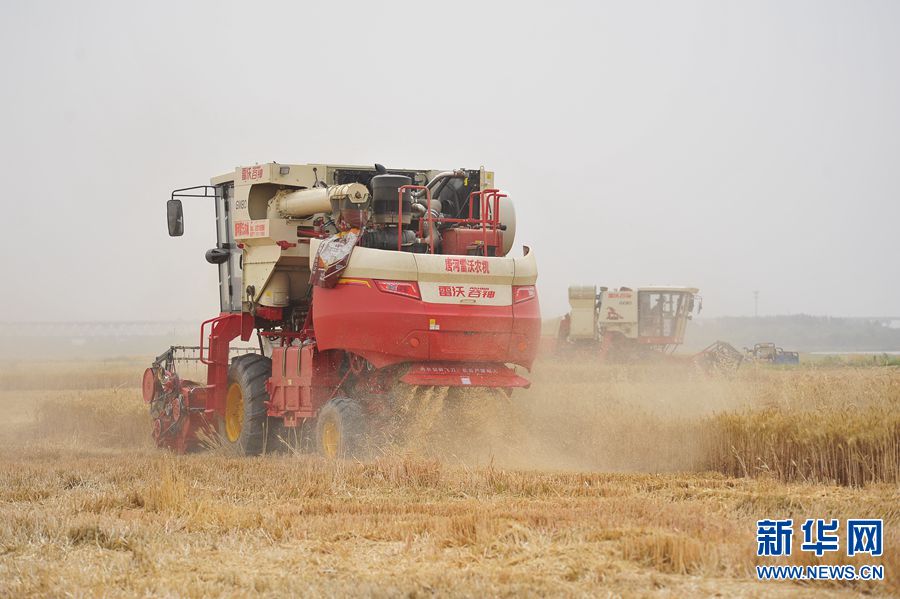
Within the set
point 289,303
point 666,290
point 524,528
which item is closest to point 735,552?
point 524,528

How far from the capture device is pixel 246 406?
13.3 m

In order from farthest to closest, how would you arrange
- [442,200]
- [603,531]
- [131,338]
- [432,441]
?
[131,338] → [442,200] → [432,441] → [603,531]

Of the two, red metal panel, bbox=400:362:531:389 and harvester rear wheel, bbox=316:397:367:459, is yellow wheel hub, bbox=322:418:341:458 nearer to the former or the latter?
harvester rear wheel, bbox=316:397:367:459

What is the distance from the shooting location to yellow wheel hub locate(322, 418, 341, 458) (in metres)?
11.4

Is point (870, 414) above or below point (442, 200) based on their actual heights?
below

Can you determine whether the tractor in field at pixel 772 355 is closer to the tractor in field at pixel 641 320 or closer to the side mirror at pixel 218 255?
the tractor in field at pixel 641 320

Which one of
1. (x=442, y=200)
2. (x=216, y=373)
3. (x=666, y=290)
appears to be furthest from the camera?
(x=666, y=290)

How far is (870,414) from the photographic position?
396 inches

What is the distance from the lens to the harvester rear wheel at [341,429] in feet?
36.2

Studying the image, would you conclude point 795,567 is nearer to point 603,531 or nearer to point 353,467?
point 603,531

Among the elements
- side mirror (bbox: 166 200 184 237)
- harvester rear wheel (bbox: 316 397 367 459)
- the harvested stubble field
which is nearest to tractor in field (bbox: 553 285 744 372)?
the harvested stubble field

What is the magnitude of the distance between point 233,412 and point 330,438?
9.92 feet

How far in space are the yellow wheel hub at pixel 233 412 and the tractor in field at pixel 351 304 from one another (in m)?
0.02

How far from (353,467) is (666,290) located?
25.6 meters
